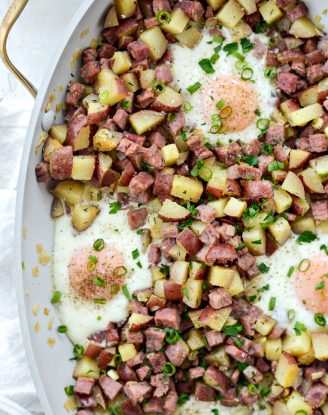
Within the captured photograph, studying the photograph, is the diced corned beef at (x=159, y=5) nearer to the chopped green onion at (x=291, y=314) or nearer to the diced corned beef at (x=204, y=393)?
the chopped green onion at (x=291, y=314)

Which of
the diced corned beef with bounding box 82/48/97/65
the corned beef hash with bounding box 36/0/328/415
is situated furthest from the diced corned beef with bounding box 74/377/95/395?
the diced corned beef with bounding box 82/48/97/65

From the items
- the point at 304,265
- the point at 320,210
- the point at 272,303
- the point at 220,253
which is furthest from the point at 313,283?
the point at 220,253

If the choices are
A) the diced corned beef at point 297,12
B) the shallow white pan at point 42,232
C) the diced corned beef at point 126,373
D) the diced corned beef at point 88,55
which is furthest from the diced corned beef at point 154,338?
the diced corned beef at point 297,12

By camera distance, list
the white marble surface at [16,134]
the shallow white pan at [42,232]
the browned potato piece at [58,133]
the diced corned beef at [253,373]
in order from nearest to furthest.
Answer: the shallow white pan at [42,232], the browned potato piece at [58,133], the diced corned beef at [253,373], the white marble surface at [16,134]

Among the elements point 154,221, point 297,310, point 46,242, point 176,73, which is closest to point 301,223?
point 297,310

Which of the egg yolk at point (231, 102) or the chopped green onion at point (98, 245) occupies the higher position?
the egg yolk at point (231, 102)

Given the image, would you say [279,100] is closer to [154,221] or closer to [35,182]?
[154,221]

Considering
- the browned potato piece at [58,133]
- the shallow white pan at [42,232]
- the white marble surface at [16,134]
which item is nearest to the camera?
the shallow white pan at [42,232]
